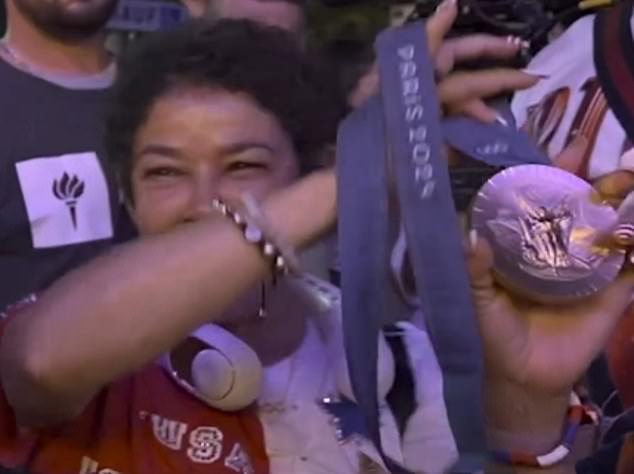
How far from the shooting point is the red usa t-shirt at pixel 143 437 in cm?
125

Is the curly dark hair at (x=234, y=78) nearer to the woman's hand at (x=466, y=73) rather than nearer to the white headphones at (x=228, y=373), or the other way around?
the white headphones at (x=228, y=373)

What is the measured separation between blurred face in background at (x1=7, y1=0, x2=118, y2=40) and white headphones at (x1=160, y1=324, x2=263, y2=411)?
52.2 inches

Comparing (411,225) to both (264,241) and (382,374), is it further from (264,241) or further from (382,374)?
(382,374)

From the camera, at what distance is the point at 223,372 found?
49.1 inches

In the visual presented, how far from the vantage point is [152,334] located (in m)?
1.11

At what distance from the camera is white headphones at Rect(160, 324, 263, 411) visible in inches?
49.4

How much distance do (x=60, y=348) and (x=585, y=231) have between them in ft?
1.33

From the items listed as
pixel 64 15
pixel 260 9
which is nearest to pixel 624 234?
pixel 260 9

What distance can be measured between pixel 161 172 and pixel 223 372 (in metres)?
0.22

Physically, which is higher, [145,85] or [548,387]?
[145,85]

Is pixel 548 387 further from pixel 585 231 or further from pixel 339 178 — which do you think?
pixel 339 178

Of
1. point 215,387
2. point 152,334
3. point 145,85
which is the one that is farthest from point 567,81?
point 152,334

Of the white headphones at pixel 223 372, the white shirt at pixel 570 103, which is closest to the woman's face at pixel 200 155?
the white headphones at pixel 223 372

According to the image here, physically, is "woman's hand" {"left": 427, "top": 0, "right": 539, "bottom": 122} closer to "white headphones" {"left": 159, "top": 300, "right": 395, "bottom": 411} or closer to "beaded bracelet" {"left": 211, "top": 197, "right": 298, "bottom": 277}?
"beaded bracelet" {"left": 211, "top": 197, "right": 298, "bottom": 277}
